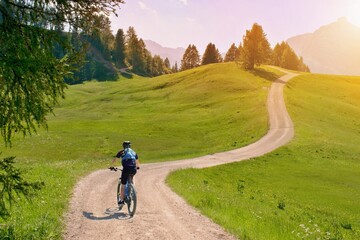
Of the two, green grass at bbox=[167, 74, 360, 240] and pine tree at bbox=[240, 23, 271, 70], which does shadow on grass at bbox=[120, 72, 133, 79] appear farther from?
green grass at bbox=[167, 74, 360, 240]

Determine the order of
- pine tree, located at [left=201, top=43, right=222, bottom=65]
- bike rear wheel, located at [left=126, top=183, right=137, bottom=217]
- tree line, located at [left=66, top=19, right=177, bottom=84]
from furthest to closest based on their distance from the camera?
tree line, located at [left=66, top=19, right=177, bottom=84] < pine tree, located at [left=201, top=43, right=222, bottom=65] < bike rear wheel, located at [left=126, top=183, right=137, bottom=217]

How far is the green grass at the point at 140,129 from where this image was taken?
18.1 metres

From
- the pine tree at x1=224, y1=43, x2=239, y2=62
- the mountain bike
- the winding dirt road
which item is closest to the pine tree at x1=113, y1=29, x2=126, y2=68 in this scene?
the pine tree at x1=224, y1=43, x2=239, y2=62

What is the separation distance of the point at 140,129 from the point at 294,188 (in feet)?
118

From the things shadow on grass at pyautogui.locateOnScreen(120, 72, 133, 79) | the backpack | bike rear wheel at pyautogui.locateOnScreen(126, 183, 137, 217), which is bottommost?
bike rear wheel at pyautogui.locateOnScreen(126, 183, 137, 217)

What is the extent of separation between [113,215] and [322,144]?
37244 millimetres

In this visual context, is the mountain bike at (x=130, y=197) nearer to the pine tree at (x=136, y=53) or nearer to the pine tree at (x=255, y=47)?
the pine tree at (x=255, y=47)

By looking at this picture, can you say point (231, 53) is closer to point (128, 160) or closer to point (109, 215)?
point (128, 160)

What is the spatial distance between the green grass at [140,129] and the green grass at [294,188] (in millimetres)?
7181

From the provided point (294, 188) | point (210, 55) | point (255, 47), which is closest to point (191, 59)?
point (210, 55)

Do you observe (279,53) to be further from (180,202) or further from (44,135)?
(180,202)

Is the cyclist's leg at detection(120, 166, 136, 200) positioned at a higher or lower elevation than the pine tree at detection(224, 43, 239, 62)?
lower

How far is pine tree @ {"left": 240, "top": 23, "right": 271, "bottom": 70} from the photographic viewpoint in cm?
10575

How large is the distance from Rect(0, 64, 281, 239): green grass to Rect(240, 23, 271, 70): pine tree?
417 cm
